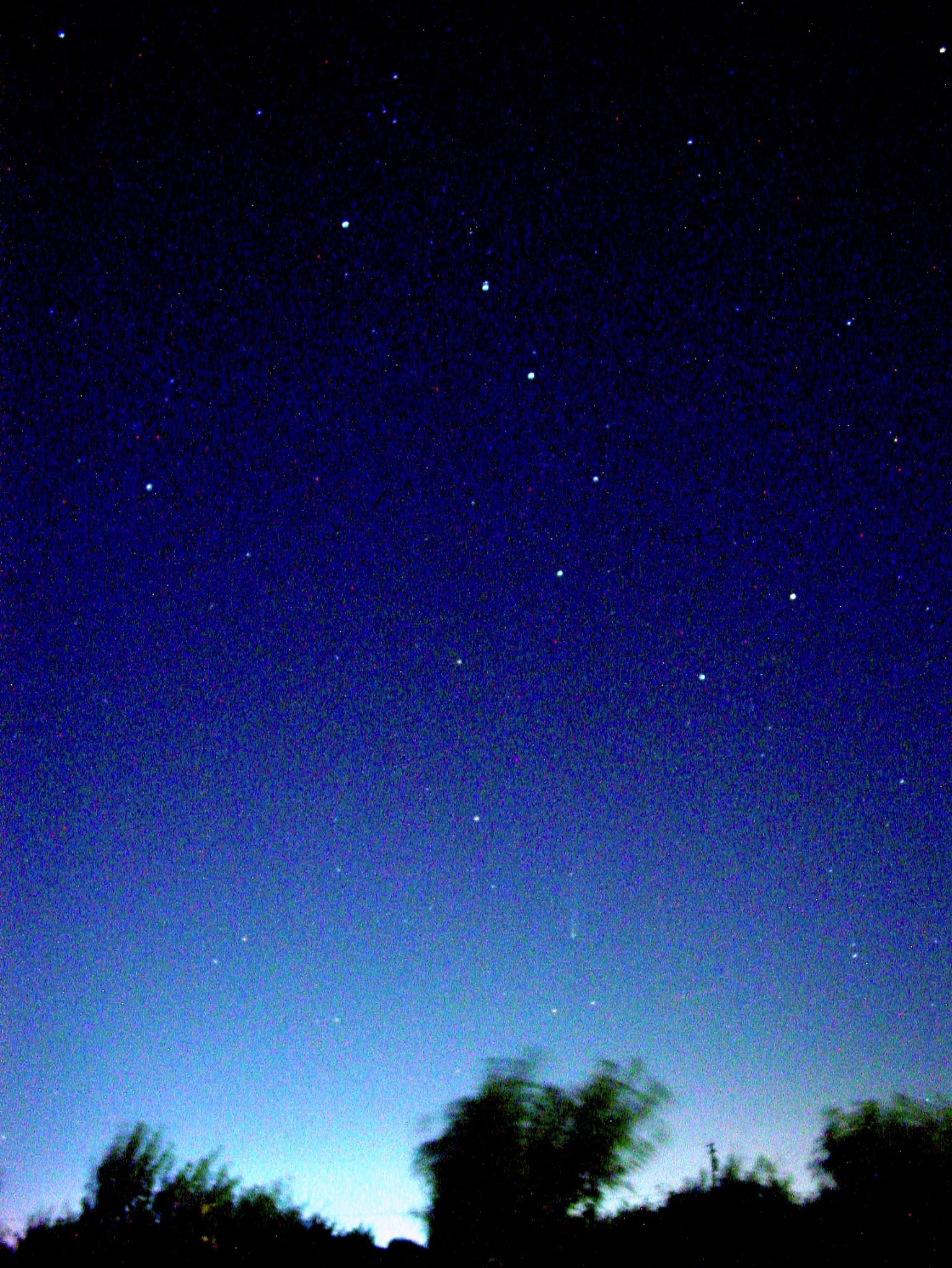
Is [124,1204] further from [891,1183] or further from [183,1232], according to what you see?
[891,1183]

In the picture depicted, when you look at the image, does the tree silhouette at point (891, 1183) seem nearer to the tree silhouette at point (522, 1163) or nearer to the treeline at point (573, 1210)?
the treeline at point (573, 1210)

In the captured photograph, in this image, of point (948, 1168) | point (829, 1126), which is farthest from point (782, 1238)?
point (829, 1126)

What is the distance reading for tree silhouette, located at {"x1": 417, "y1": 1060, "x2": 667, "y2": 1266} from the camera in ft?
63.5

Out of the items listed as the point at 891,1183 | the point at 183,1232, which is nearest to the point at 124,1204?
the point at 183,1232

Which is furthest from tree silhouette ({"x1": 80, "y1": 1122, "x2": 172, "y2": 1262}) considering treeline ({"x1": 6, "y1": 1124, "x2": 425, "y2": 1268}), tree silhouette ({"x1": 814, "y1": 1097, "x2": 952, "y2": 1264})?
tree silhouette ({"x1": 814, "y1": 1097, "x2": 952, "y2": 1264})

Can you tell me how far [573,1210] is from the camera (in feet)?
66.1

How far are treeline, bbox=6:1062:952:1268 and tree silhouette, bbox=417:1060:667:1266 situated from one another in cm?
3

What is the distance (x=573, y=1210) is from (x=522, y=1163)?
5.27 feet

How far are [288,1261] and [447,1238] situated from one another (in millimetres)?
3605

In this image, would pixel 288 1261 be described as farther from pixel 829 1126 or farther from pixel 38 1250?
pixel 829 1126

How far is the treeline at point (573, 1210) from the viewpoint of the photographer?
14.1 m

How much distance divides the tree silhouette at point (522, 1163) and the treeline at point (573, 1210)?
0.11ft

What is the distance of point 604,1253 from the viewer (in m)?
16.3

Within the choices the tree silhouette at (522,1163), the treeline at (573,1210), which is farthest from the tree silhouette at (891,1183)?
the tree silhouette at (522,1163)
